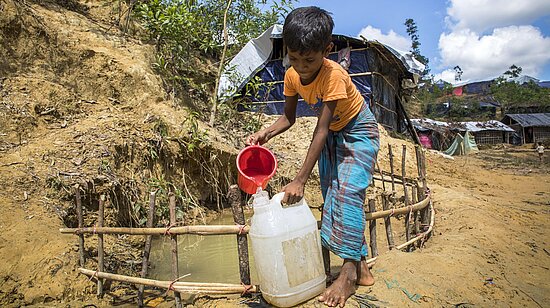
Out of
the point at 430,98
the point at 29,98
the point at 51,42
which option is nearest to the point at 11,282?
the point at 29,98

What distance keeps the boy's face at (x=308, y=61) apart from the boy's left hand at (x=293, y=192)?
21.5 inches

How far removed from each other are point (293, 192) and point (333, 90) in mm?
523

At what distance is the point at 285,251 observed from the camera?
1596mm

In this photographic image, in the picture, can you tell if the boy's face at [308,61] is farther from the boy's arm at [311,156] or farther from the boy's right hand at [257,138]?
the boy's right hand at [257,138]

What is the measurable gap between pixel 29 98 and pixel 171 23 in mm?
2392

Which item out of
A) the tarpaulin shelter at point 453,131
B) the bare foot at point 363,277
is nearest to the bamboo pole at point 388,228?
the bare foot at point 363,277

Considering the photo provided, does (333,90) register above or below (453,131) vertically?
above

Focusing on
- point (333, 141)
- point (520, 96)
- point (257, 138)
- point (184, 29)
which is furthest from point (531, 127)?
point (257, 138)

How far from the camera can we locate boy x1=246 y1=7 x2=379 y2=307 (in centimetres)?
159

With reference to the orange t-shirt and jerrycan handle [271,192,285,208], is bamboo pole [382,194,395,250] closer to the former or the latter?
the orange t-shirt

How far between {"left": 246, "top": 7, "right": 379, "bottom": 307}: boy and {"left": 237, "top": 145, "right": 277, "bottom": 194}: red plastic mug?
0.10 m

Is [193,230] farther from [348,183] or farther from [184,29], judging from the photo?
[184,29]

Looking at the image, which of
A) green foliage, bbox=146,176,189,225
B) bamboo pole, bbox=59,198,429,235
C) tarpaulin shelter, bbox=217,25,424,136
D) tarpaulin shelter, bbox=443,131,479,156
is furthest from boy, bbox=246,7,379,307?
tarpaulin shelter, bbox=443,131,479,156

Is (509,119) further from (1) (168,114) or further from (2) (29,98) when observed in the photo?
(2) (29,98)
